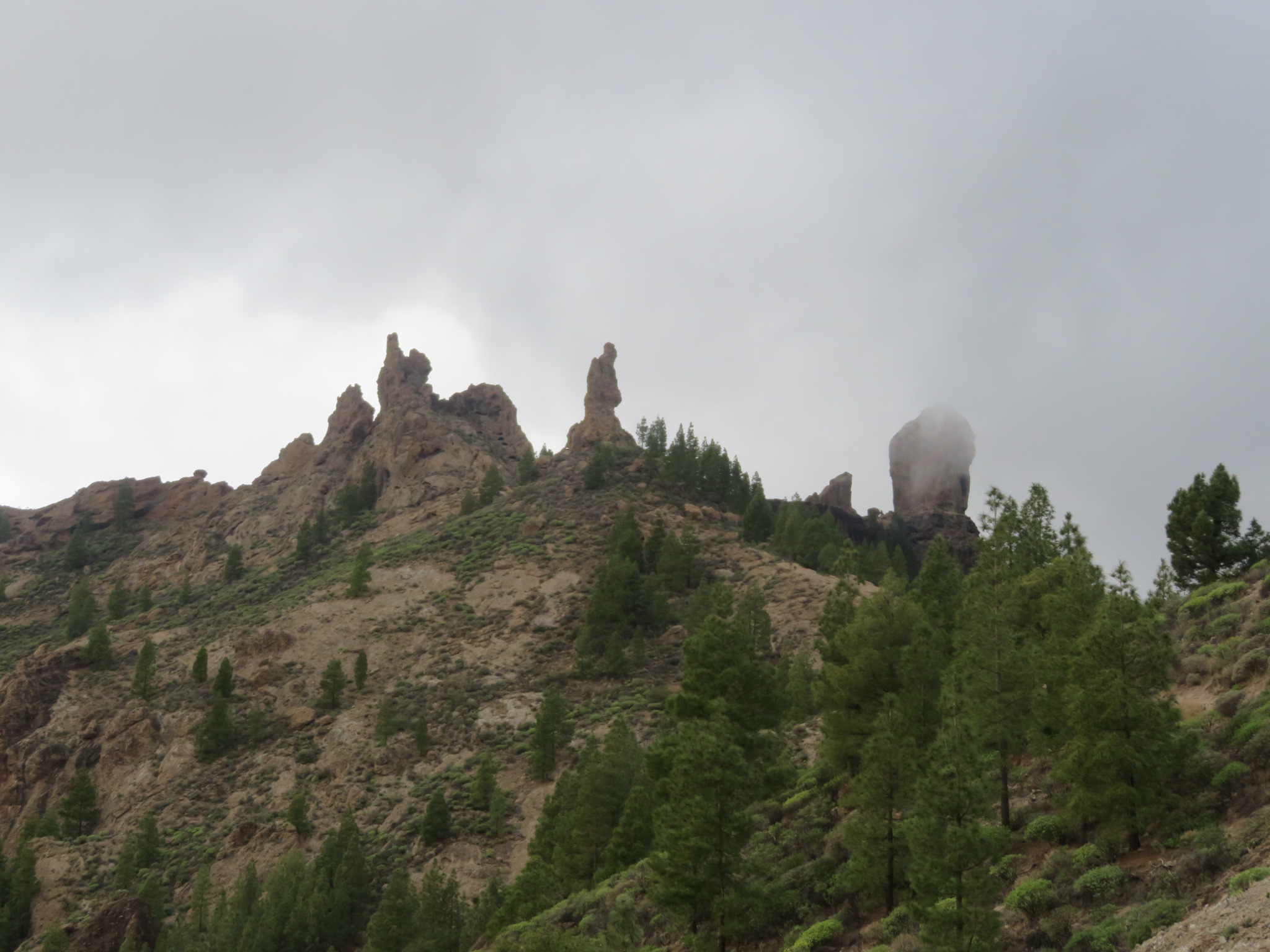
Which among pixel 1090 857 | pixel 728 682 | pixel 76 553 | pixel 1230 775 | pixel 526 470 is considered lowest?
pixel 1090 857

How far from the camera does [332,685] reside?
238 ft

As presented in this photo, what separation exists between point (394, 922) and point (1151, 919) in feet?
114

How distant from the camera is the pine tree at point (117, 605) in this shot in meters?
101

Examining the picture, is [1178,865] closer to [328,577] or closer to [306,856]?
[306,856]

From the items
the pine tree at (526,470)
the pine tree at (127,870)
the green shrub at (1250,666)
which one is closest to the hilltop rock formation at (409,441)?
the pine tree at (526,470)

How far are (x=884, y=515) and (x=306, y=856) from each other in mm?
109947

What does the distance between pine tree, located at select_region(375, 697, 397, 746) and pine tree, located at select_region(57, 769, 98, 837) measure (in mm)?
20387

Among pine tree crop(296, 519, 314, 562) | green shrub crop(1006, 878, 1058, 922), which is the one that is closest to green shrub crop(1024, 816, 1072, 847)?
green shrub crop(1006, 878, 1058, 922)

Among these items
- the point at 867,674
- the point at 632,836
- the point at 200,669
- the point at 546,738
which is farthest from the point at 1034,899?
the point at 200,669

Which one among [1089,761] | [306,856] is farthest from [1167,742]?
[306,856]

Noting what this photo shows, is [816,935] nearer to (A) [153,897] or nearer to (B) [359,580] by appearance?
(A) [153,897]

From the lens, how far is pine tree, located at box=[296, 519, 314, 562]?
105938mm

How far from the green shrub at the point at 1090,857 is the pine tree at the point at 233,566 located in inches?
4009

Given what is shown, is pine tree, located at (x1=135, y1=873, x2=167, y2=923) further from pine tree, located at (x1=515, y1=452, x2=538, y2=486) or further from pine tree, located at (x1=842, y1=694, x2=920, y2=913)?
pine tree, located at (x1=515, y1=452, x2=538, y2=486)
